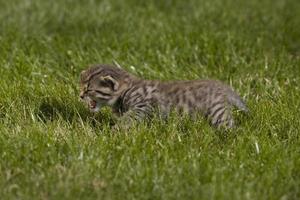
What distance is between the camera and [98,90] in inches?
319

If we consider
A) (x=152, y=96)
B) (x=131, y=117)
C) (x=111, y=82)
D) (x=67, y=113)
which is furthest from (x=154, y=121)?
(x=67, y=113)

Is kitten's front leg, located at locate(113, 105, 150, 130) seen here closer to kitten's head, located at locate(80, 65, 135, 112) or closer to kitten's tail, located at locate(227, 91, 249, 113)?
kitten's head, located at locate(80, 65, 135, 112)

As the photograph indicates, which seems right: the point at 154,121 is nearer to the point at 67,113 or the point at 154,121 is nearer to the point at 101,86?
the point at 101,86

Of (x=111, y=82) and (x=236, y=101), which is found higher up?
(x=111, y=82)

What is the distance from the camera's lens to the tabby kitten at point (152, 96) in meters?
7.68

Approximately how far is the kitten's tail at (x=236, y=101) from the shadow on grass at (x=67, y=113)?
1.13 m

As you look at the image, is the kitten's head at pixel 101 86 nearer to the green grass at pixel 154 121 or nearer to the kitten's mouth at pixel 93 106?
the kitten's mouth at pixel 93 106

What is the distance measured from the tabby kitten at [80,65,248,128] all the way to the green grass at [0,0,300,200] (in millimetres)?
176

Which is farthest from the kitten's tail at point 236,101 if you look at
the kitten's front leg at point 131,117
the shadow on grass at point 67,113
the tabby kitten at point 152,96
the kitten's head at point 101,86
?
the shadow on grass at point 67,113

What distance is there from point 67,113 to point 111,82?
50 cm

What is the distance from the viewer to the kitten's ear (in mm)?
8055

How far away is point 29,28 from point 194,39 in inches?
85.5

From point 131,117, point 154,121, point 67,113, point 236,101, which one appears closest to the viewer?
point 154,121

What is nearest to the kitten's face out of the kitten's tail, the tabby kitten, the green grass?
the tabby kitten
